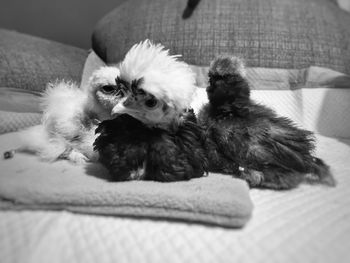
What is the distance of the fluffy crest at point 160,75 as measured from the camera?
0.51 m

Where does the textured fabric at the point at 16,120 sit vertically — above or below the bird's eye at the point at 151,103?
below

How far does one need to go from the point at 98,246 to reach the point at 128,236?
0.04 m

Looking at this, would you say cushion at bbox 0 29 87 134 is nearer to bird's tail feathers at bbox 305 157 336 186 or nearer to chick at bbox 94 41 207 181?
chick at bbox 94 41 207 181

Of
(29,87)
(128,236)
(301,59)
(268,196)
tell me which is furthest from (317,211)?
(29,87)

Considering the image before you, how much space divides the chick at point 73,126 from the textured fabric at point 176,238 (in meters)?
0.23

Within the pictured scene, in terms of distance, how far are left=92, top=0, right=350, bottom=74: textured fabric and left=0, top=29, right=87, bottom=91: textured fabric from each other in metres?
0.24

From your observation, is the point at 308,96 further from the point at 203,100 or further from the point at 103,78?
the point at 103,78

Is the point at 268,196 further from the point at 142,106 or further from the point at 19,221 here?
the point at 19,221

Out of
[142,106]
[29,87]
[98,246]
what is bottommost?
[29,87]

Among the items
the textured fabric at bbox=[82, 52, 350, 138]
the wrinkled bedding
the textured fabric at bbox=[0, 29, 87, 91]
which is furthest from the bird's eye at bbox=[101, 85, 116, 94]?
the textured fabric at bbox=[0, 29, 87, 91]

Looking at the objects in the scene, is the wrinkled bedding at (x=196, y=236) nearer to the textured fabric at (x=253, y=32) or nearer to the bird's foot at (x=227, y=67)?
the bird's foot at (x=227, y=67)

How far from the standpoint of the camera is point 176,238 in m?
0.43

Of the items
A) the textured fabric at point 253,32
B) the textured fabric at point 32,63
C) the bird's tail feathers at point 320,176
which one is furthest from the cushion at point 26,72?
the bird's tail feathers at point 320,176

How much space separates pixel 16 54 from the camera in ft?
3.81
